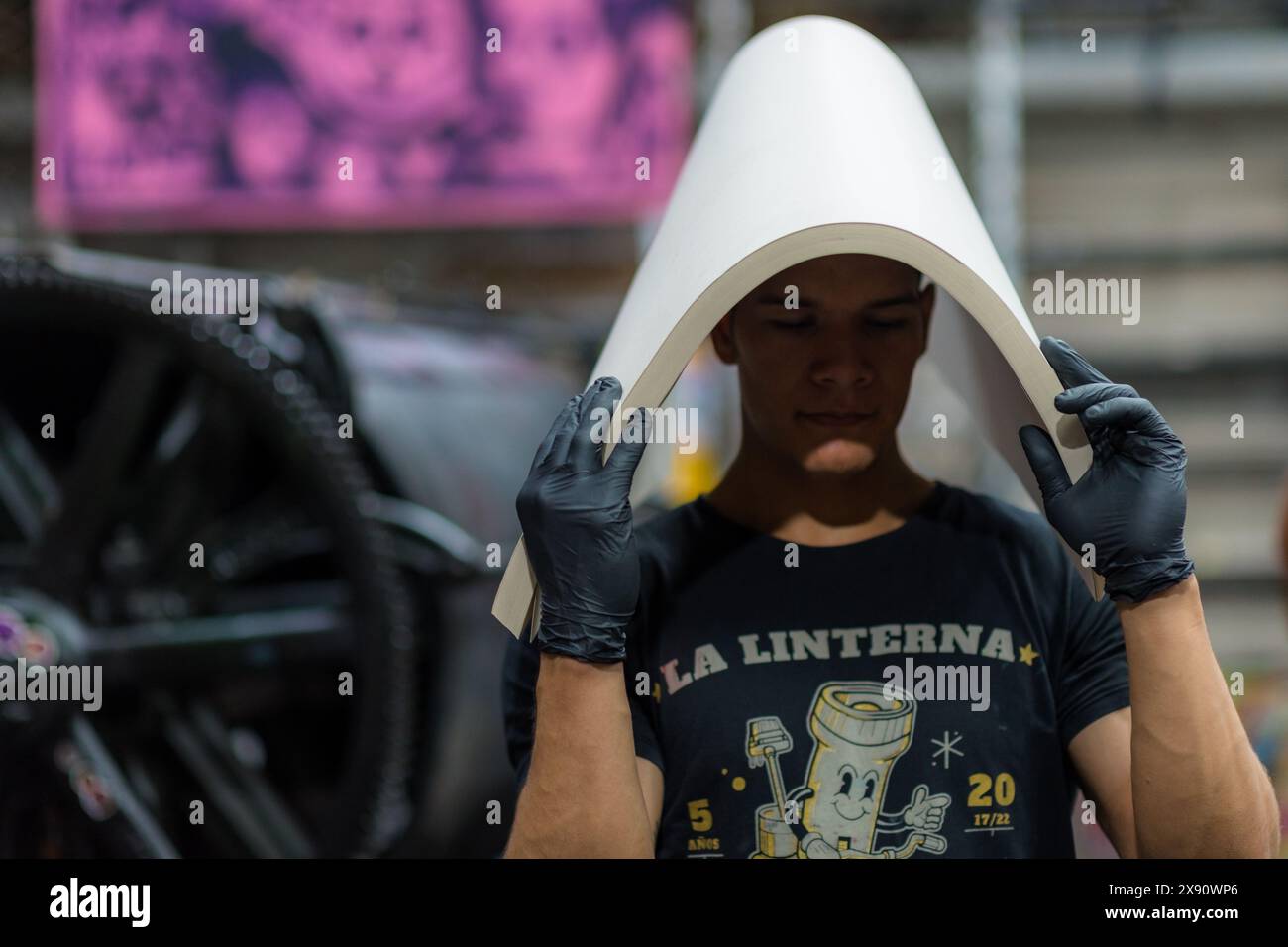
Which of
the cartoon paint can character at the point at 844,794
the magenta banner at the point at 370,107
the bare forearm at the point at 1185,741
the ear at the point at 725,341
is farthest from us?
the magenta banner at the point at 370,107

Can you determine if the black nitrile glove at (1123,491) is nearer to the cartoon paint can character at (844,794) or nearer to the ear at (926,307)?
the ear at (926,307)

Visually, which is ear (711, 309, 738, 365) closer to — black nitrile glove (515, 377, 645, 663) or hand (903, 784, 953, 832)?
black nitrile glove (515, 377, 645, 663)

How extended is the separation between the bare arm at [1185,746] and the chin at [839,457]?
29cm

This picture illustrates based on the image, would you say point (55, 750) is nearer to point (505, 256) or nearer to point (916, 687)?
point (916, 687)

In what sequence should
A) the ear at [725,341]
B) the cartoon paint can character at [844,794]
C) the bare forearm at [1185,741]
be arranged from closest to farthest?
1. the bare forearm at [1185,741]
2. the cartoon paint can character at [844,794]
3. the ear at [725,341]

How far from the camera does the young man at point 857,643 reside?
1.19m

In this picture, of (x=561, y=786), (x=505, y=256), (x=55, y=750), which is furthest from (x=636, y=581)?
(x=505, y=256)

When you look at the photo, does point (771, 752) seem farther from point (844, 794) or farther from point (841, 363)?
point (841, 363)

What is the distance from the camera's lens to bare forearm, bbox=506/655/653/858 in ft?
3.90

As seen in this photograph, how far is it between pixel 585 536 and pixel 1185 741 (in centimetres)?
59

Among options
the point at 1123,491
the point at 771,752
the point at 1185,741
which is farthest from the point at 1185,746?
the point at 771,752

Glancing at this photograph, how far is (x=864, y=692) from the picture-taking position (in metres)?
1.29

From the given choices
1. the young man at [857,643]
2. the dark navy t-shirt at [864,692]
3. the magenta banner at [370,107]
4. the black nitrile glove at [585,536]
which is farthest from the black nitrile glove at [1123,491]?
the magenta banner at [370,107]

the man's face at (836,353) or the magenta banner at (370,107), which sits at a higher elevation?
the magenta banner at (370,107)
